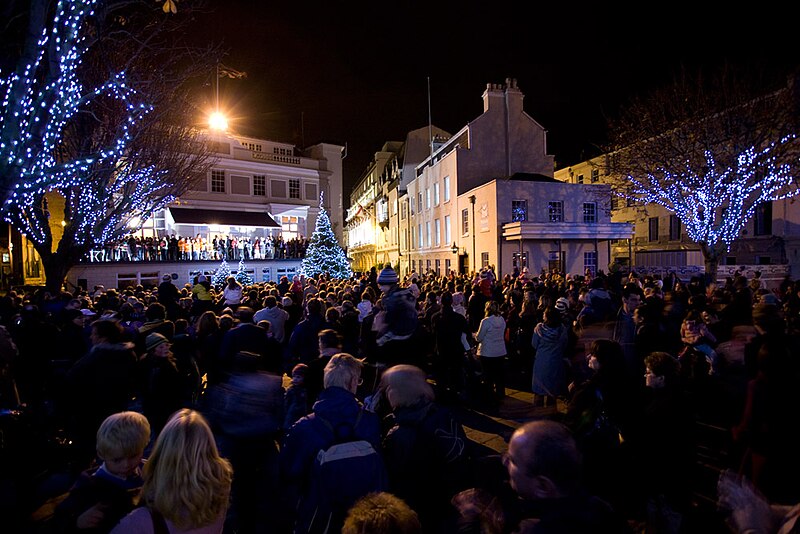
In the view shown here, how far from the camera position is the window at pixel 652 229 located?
121ft

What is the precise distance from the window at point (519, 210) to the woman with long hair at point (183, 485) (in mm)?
24809

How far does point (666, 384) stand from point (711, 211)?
20188mm

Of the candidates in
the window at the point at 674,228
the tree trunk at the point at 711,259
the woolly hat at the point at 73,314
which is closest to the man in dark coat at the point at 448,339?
the woolly hat at the point at 73,314

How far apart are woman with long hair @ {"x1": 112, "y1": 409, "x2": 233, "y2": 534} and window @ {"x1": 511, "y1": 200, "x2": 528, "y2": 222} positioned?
24.8 metres

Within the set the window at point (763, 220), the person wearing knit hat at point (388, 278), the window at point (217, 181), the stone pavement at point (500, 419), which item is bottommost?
the stone pavement at point (500, 419)

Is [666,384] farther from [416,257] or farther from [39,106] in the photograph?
[416,257]

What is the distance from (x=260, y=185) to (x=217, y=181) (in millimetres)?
3322

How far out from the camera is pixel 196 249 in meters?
30.2

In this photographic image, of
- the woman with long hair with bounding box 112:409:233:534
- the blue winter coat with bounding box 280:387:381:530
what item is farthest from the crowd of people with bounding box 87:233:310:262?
the woman with long hair with bounding box 112:409:233:534

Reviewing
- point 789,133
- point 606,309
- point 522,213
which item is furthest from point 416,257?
point 606,309

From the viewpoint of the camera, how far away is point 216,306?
1295 centimetres

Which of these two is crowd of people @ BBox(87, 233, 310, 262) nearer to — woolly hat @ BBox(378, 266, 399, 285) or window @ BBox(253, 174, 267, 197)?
window @ BBox(253, 174, 267, 197)

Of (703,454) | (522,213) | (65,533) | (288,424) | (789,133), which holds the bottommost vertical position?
(703,454)

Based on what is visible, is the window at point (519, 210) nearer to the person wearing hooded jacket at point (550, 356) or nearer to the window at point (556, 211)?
the window at point (556, 211)
